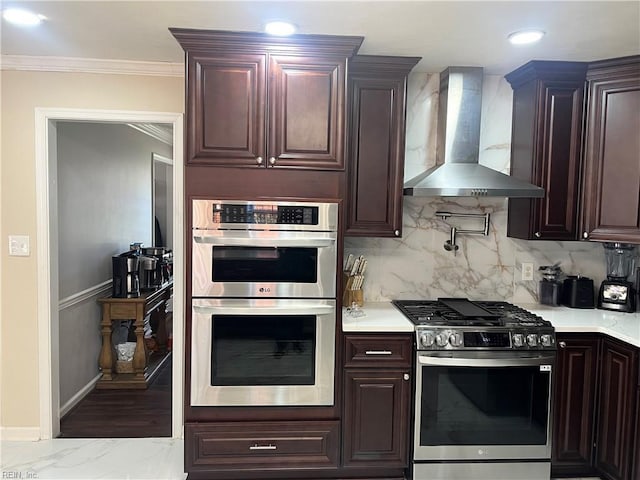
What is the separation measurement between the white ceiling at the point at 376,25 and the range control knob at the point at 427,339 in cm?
155

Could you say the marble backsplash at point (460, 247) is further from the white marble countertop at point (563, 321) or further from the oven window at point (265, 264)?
the oven window at point (265, 264)

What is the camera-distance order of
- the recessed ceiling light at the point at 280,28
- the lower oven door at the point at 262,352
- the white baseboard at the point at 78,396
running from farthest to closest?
the white baseboard at the point at 78,396 → the lower oven door at the point at 262,352 → the recessed ceiling light at the point at 280,28

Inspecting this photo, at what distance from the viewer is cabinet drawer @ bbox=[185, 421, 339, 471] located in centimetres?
253

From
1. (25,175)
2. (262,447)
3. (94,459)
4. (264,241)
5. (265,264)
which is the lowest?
(94,459)

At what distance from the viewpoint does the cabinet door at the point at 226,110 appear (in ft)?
8.02

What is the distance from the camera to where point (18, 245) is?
299 centimetres

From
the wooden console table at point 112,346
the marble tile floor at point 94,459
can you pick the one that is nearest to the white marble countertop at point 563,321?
the marble tile floor at point 94,459

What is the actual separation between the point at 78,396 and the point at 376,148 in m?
2.95

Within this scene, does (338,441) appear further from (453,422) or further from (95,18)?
(95,18)

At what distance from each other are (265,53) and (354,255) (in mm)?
1386

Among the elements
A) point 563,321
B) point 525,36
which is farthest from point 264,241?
point 563,321

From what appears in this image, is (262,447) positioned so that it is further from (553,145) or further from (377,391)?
(553,145)

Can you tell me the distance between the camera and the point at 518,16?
212 centimetres

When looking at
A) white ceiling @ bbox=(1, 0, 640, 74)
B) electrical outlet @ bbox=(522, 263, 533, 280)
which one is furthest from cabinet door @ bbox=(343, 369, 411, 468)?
white ceiling @ bbox=(1, 0, 640, 74)
